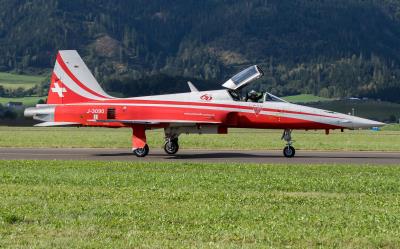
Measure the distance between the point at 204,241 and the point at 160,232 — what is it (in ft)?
3.08

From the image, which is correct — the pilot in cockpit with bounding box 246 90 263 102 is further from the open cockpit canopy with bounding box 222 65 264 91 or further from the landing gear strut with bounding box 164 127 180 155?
the landing gear strut with bounding box 164 127 180 155

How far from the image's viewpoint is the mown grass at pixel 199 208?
38.0ft

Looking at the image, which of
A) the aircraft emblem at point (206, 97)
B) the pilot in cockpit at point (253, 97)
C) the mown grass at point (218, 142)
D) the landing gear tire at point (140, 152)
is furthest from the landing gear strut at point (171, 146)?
the mown grass at point (218, 142)

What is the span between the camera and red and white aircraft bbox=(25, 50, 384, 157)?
1267 inches

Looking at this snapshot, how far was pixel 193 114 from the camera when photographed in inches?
1287

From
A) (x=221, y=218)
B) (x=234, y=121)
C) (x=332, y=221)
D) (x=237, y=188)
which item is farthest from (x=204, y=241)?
(x=234, y=121)

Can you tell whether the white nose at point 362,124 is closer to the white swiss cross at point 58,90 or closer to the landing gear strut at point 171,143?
the landing gear strut at point 171,143

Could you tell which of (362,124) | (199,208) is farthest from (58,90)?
(199,208)

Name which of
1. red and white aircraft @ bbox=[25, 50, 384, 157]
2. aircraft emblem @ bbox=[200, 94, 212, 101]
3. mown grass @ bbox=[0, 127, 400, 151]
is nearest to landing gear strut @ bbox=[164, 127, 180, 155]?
red and white aircraft @ bbox=[25, 50, 384, 157]

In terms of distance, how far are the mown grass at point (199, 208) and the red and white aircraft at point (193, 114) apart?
869 cm

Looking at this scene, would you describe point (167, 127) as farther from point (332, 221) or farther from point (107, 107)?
point (332, 221)

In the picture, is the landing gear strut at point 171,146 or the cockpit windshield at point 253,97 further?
the landing gear strut at point 171,146

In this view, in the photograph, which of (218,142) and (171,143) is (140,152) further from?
(218,142)

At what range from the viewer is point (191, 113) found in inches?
1288
